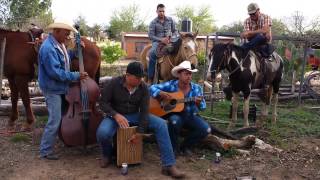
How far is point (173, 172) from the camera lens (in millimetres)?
4746

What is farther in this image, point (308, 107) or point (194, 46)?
point (308, 107)

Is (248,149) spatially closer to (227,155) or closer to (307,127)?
(227,155)

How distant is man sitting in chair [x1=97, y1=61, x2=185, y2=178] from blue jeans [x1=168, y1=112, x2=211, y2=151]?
35 centimetres

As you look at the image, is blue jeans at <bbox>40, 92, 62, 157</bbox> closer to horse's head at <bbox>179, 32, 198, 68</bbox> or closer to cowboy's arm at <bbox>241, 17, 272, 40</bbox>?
horse's head at <bbox>179, 32, 198, 68</bbox>

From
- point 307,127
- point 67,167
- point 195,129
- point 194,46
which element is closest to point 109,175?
point 67,167

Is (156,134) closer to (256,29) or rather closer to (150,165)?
(150,165)

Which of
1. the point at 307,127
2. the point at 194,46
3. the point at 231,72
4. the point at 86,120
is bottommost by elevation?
the point at 307,127

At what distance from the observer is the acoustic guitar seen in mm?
5363

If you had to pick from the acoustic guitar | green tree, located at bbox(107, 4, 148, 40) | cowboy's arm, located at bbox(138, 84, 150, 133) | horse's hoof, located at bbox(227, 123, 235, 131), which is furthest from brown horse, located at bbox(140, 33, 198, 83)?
green tree, located at bbox(107, 4, 148, 40)

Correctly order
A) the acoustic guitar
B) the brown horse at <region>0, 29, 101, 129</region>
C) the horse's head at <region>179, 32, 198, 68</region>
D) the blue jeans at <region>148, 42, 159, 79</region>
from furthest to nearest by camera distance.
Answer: the blue jeans at <region>148, 42, 159, 79</region> → the horse's head at <region>179, 32, 198, 68</region> → the brown horse at <region>0, 29, 101, 129</region> → the acoustic guitar

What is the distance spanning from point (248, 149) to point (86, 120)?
97.5 inches

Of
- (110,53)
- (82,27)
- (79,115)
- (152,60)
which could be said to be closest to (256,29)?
(152,60)

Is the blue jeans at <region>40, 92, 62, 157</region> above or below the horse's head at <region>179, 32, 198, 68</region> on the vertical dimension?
below

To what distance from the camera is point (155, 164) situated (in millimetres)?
5195
